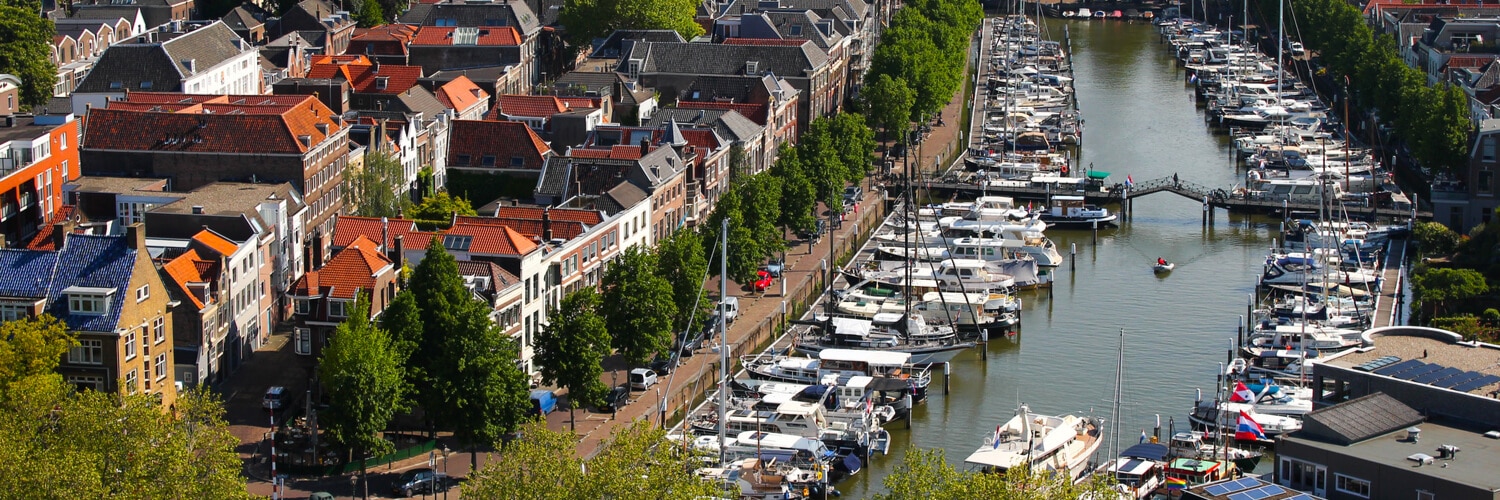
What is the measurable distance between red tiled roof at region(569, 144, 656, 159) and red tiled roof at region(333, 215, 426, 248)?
13856 mm

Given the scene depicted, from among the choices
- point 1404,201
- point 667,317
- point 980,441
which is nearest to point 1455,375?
point 980,441

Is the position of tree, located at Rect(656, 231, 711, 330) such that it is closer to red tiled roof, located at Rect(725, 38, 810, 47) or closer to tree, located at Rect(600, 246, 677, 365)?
tree, located at Rect(600, 246, 677, 365)

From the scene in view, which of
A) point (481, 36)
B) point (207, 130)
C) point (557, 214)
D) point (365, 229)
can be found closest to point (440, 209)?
point (365, 229)

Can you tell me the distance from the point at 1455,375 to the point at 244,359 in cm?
4485

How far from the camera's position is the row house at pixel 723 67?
135000 millimetres

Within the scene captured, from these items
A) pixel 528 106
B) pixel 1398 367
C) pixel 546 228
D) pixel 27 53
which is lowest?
pixel 1398 367

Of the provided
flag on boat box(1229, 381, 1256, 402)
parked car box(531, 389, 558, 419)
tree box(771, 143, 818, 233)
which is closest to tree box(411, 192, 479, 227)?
tree box(771, 143, 818, 233)

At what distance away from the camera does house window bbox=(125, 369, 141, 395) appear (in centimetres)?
7894

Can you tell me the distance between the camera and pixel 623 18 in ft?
512

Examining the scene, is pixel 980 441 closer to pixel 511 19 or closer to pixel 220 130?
pixel 220 130

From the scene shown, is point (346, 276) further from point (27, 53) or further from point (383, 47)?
point (383, 47)

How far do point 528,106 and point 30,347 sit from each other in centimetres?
4804

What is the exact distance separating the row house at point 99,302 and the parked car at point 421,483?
9.72m

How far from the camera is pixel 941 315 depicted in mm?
101875
